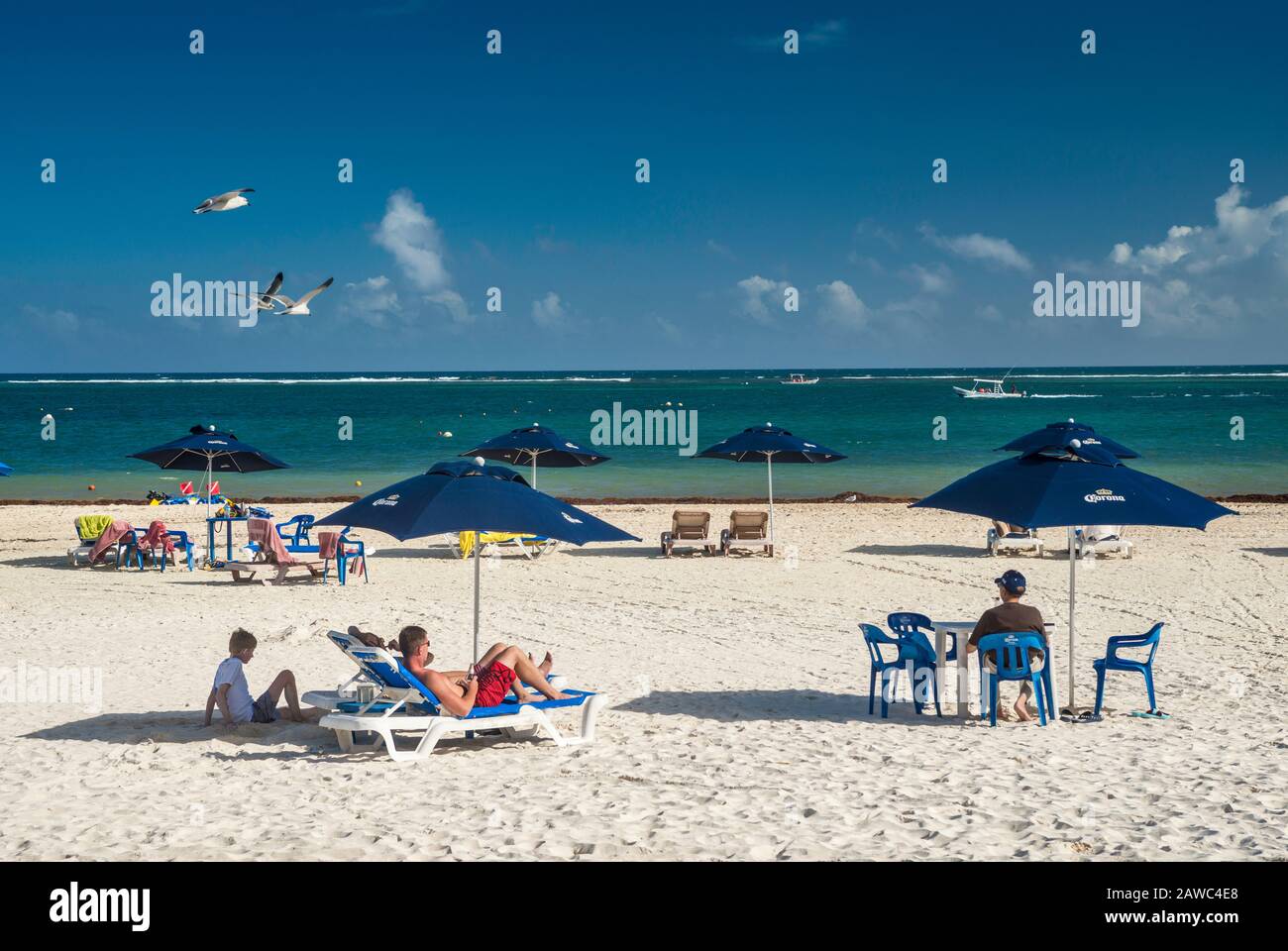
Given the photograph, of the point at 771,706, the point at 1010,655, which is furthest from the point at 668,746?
the point at 1010,655

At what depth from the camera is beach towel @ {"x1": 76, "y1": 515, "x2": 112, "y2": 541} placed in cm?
1647

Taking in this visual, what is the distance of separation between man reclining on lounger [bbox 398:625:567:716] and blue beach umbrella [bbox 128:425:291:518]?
10.6 m

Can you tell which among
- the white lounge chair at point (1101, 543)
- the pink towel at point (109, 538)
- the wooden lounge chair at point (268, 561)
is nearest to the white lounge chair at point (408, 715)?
the wooden lounge chair at point (268, 561)

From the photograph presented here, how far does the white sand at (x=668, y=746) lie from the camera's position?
5.48 m

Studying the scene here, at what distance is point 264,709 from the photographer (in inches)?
313

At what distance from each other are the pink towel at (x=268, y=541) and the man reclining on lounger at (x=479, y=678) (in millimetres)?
7690

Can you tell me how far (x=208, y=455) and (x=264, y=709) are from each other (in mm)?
10545

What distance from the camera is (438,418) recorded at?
71250 millimetres

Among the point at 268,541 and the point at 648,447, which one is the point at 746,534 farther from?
the point at 648,447

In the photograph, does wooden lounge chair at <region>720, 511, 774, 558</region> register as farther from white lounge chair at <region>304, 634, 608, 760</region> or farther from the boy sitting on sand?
the boy sitting on sand

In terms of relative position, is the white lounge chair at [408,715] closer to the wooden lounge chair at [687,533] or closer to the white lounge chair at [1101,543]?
the wooden lounge chair at [687,533]
